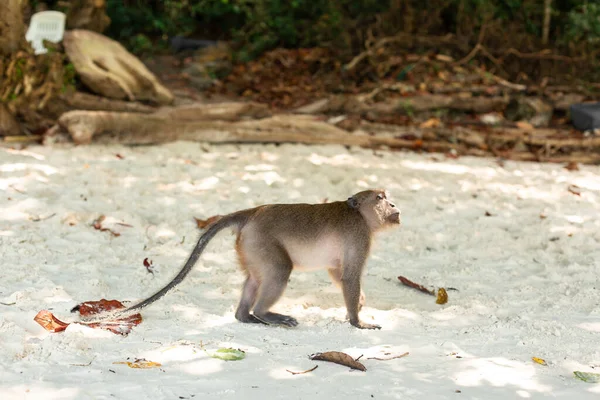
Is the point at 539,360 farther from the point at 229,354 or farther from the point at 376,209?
the point at 229,354

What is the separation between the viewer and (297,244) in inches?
166

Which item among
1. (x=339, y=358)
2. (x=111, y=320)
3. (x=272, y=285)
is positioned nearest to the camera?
(x=339, y=358)

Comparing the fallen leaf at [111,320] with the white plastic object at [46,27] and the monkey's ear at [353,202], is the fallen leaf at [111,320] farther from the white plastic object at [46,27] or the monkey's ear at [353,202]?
the white plastic object at [46,27]

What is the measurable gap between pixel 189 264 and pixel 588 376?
6.65 feet

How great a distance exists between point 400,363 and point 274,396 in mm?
729

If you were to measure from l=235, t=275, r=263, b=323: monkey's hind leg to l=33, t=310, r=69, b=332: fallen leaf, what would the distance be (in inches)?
36.9

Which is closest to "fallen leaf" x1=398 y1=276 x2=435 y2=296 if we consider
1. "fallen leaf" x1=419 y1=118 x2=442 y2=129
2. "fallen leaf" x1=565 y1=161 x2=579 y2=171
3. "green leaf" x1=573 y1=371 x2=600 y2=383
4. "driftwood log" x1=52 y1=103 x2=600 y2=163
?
"green leaf" x1=573 y1=371 x2=600 y2=383

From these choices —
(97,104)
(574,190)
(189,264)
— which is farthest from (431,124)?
(189,264)

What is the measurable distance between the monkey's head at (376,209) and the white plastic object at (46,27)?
6942mm

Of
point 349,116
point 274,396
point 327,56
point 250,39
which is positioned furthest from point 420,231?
point 250,39

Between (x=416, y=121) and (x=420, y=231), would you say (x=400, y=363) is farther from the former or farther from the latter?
(x=416, y=121)

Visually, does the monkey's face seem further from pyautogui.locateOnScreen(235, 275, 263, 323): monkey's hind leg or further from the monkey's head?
pyautogui.locateOnScreen(235, 275, 263, 323): monkey's hind leg

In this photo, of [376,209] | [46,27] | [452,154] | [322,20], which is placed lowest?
[452,154]

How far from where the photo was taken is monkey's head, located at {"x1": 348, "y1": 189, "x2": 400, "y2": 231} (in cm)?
434
